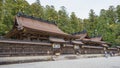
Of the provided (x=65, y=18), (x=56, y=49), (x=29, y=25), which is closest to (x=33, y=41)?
(x=29, y=25)

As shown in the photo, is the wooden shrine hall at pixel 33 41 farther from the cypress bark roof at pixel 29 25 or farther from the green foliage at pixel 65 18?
the green foliage at pixel 65 18

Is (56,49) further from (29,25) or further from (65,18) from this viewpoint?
(65,18)

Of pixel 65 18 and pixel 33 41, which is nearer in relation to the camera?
pixel 33 41

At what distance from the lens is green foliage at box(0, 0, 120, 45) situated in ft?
107

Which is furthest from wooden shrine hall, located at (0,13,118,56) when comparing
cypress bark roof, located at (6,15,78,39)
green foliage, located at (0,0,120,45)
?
green foliage, located at (0,0,120,45)

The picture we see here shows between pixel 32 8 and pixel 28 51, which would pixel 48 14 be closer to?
pixel 32 8

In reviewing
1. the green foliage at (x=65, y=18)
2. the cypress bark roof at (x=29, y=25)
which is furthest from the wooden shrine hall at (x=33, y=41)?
the green foliage at (x=65, y=18)

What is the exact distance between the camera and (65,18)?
47844mm

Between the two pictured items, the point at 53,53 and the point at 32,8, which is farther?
the point at 32,8

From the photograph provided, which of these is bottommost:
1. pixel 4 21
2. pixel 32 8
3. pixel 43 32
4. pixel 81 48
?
pixel 81 48

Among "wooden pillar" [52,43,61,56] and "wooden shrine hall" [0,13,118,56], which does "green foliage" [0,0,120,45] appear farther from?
"wooden pillar" [52,43,61,56]

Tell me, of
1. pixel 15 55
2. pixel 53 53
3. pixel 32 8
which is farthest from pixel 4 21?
pixel 15 55

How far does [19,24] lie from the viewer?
24.5 m

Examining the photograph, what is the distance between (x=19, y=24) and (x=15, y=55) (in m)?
5.70
